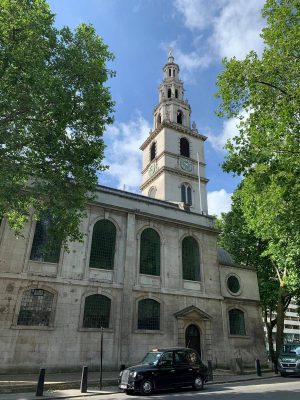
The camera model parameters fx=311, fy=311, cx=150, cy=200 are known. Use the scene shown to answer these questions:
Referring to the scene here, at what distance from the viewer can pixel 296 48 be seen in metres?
13.7

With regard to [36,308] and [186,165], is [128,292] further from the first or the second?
[186,165]

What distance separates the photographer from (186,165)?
3788 cm

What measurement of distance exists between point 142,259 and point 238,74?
39.6 feet

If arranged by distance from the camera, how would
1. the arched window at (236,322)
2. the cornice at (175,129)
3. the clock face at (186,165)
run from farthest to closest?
1. the cornice at (175,129)
2. the clock face at (186,165)
3. the arched window at (236,322)

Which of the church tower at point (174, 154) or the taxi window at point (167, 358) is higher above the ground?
the church tower at point (174, 154)

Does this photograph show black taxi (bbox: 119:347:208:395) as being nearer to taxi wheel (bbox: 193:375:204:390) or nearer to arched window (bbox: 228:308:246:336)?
taxi wheel (bbox: 193:375:204:390)

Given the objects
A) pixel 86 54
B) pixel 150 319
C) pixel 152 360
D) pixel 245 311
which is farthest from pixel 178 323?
pixel 86 54

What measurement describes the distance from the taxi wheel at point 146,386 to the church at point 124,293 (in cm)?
649

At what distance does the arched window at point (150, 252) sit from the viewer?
787 inches

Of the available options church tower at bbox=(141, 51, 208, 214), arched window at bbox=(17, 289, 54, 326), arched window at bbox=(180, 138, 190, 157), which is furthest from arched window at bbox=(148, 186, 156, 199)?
arched window at bbox=(17, 289, 54, 326)

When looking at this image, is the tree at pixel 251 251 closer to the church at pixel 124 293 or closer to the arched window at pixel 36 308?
the church at pixel 124 293

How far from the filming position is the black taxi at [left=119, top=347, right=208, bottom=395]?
10727 millimetres

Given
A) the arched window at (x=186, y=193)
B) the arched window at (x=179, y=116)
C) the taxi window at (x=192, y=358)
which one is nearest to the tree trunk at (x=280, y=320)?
the taxi window at (x=192, y=358)

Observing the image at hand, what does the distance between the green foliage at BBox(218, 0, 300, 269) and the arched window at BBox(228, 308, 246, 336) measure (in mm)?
8805
